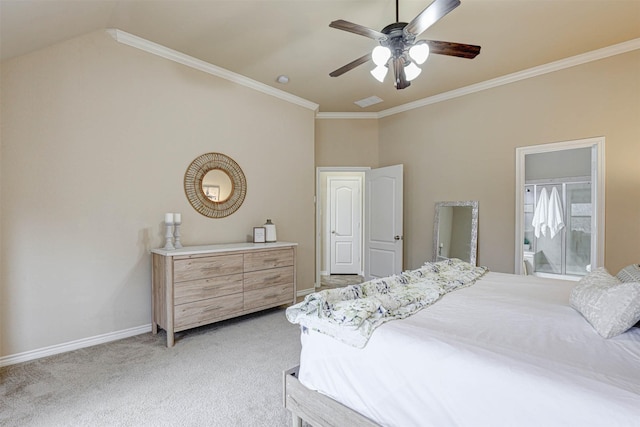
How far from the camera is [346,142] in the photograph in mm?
5297

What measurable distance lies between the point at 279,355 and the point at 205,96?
2931 mm

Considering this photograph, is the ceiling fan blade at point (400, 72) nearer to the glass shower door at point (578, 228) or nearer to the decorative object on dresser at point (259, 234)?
the decorative object on dresser at point (259, 234)

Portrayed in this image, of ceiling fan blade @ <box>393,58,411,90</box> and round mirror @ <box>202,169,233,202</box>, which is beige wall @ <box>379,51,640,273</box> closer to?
ceiling fan blade @ <box>393,58,411,90</box>

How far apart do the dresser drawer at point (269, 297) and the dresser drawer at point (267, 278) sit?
0.05 m

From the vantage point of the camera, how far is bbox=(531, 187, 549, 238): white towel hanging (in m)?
5.45

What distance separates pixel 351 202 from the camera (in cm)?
671

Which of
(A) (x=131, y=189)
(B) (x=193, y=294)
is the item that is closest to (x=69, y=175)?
(A) (x=131, y=189)

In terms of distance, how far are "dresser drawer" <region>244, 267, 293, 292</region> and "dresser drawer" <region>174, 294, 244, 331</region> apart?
176 mm

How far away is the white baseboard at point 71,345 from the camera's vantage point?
8.32 ft

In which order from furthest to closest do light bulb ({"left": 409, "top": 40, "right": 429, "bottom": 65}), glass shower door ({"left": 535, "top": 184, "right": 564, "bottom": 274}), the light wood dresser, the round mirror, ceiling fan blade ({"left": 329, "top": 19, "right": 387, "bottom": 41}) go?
glass shower door ({"left": 535, "top": 184, "right": 564, "bottom": 274})
the round mirror
the light wood dresser
light bulb ({"left": 409, "top": 40, "right": 429, "bottom": 65})
ceiling fan blade ({"left": 329, "top": 19, "right": 387, "bottom": 41})

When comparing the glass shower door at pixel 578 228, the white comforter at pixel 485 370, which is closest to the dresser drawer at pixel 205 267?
the white comforter at pixel 485 370

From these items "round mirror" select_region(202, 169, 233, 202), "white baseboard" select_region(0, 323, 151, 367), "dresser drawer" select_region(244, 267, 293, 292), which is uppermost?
"round mirror" select_region(202, 169, 233, 202)

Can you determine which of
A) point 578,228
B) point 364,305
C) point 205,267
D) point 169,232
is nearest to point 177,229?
point 169,232

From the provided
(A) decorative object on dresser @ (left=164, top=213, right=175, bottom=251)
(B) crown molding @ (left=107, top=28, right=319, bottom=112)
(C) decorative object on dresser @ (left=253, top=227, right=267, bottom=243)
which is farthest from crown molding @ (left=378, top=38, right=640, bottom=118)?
(A) decorative object on dresser @ (left=164, top=213, right=175, bottom=251)
